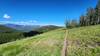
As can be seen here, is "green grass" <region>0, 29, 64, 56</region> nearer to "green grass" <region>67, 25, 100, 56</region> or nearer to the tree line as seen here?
"green grass" <region>67, 25, 100, 56</region>

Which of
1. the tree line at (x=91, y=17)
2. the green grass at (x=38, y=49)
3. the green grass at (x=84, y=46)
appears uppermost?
the tree line at (x=91, y=17)

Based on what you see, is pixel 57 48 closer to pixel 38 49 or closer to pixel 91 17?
pixel 38 49

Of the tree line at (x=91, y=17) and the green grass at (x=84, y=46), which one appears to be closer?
the green grass at (x=84, y=46)

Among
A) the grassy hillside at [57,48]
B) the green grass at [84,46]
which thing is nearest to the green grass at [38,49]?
the grassy hillside at [57,48]

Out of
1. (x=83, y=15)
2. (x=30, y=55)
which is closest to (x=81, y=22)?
(x=83, y=15)

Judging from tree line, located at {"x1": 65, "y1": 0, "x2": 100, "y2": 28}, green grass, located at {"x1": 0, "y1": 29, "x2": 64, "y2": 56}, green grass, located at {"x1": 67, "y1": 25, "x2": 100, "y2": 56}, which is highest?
tree line, located at {"x1": 65, "y1": 0, "x2": 100, "y2": 28}

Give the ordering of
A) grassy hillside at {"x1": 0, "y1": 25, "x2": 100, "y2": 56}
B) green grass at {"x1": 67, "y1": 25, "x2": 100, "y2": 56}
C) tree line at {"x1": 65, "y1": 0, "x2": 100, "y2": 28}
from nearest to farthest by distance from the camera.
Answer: green grass at {"x1": 67, "y1": 25, "x2": 100, "y2": 56} → grassy hillside at {"x1": 0, "y1": 25, "x2": 100, "y2": 56} → tree line at {"x1": 65, "y1": 0, "x2": 100, "y2": 28}

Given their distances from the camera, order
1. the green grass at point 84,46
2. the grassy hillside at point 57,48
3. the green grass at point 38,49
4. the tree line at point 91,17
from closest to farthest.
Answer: the green grass at point 84,46 → the grassy hillside at point 57,48 → the green grass at point 38,49 → the tree line at point 91,17

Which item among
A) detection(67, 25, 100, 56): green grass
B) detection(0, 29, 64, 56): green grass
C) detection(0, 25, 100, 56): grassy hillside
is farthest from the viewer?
detection(0, 29, 64, 56): green grass

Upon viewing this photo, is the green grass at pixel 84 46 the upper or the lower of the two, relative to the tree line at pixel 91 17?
lower

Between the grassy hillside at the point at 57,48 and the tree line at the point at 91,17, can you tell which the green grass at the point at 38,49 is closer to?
the grassy hillside at the point at 57,48

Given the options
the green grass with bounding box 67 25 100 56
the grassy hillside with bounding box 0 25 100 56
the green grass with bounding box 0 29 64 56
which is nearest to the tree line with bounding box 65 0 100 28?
the grassy hillside with bounding box 0 25 100 56

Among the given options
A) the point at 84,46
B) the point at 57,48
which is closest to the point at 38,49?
the point at 57,48

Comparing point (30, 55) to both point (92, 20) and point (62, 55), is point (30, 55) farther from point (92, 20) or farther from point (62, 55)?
point (92, 20)
